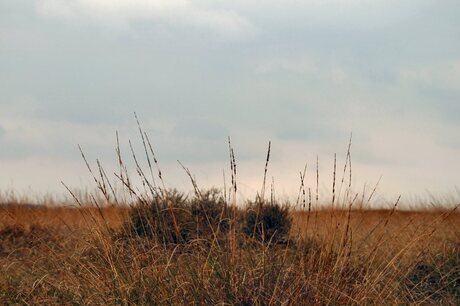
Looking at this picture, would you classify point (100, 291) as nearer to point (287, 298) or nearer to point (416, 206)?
point (287, 298)

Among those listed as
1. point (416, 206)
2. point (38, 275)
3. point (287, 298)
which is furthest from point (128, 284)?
point (416, 206)

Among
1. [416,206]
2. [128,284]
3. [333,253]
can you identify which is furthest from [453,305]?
[416,206]

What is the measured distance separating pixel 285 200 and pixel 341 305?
222 inches

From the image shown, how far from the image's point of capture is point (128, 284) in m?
5.46

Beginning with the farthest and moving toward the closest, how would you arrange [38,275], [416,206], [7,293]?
1. [416,206]
2. [38,275]
3. [7,293]

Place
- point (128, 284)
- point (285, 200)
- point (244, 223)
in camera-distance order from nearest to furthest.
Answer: point (128, 284)
point (244, 223)
point (285, 200)

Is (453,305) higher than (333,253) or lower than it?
lower

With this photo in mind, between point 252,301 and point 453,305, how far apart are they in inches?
129

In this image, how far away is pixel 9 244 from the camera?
11.5 m

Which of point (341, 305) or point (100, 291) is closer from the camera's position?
point (341, 305)

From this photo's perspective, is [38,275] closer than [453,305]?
No

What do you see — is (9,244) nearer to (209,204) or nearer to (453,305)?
(209,204)

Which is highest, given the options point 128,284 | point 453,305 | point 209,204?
point 209,204

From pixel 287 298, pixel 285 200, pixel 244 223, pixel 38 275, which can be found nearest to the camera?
pixel 287 298
